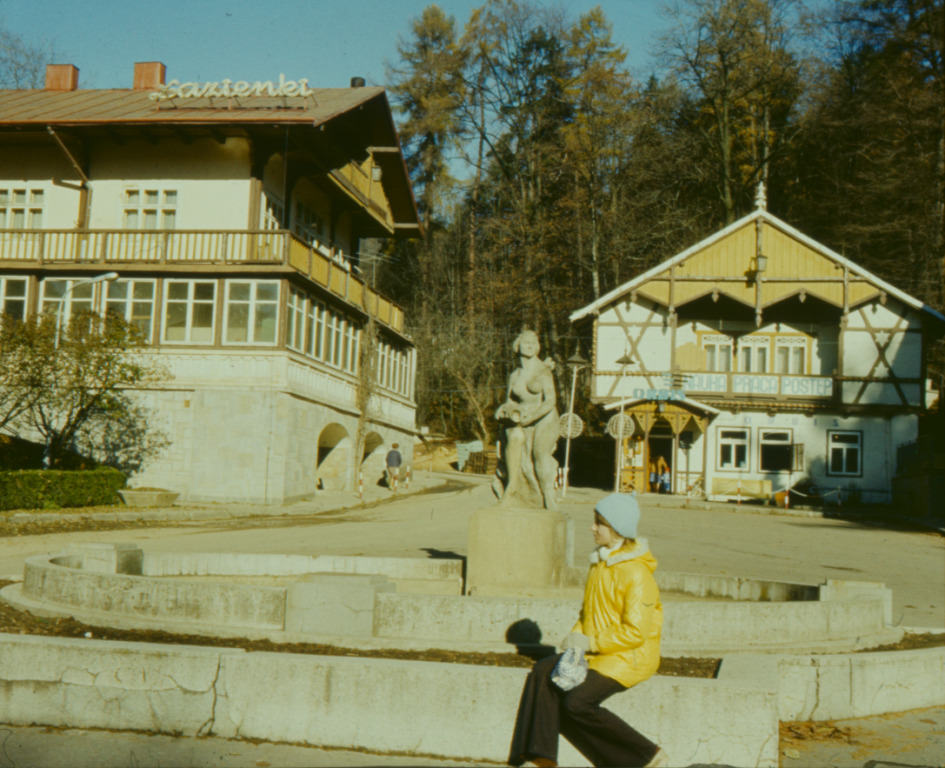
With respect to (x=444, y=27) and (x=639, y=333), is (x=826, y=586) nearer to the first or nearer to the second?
(x=639, y=333)

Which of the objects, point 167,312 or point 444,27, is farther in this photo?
point 444,27

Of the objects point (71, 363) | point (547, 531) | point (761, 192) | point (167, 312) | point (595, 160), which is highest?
point (595, 160)

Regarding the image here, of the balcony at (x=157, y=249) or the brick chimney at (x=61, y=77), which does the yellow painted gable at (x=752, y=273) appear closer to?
the balcony at (x=157, y=249)

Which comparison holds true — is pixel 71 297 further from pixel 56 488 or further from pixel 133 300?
pixel 56 488

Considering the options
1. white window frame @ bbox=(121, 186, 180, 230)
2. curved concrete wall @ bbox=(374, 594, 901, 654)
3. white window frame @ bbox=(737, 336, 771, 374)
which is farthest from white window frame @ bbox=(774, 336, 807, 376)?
curved concrete wall @ bbox=(374, 594, 901, 654)

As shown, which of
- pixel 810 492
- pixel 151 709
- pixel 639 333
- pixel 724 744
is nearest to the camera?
pixel 724 744

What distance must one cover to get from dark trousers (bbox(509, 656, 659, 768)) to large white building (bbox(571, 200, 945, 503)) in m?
31.8

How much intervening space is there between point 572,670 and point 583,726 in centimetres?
29

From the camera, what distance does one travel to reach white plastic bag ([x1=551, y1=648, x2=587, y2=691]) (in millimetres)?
4770

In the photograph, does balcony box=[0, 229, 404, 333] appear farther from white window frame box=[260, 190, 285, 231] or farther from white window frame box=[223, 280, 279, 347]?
white window frame box=[260, 190, 285, 231]

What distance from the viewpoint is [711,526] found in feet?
77.9

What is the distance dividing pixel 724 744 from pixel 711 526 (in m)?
19.1

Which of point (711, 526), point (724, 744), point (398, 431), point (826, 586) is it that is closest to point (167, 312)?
point (398, 431)

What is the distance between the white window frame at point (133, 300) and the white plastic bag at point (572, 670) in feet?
84.6
